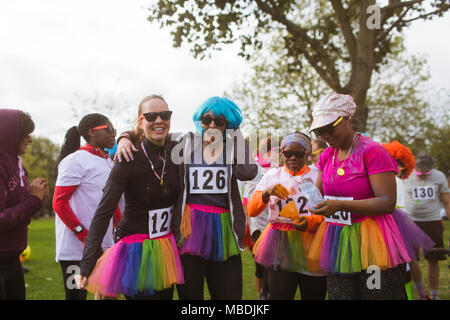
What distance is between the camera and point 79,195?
4059 mm

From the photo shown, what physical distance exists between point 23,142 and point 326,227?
240 centimetres

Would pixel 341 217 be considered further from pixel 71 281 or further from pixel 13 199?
pixel 71 281

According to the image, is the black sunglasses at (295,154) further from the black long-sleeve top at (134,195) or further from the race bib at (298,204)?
the black long-sleeve top at (134,195)

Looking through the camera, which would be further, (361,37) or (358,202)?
(361,37)

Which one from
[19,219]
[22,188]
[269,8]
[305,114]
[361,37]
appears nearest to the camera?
[19,219]

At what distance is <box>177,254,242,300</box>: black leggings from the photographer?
2992 mm

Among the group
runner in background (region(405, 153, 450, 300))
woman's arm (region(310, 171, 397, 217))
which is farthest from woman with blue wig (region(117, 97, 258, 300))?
runner in background (region(405, 153, 450, 300))

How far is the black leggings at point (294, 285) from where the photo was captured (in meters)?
3.71

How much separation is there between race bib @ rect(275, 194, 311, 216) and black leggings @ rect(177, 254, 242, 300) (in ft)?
3.32

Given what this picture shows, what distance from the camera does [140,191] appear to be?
281 centimetres

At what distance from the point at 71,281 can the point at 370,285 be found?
2.72 m

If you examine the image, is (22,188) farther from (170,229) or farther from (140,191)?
(170,229)

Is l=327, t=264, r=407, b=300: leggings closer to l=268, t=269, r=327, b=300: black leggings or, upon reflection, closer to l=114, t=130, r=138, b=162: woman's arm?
l=268, t=269, r=327, b=300: black leggings
